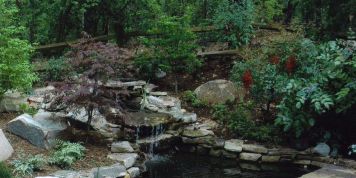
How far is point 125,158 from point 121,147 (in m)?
0.37

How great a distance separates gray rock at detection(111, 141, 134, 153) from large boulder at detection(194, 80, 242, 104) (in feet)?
8.57

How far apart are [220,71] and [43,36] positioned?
4.72 m

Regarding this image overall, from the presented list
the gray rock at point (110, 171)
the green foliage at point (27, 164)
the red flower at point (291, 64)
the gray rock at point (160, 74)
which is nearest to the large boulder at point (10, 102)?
the green foliage at point (27, 164)

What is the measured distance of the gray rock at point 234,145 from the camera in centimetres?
884

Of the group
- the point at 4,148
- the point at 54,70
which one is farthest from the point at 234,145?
the point at 54,70

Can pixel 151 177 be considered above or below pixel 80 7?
below

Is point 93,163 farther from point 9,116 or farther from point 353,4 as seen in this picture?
point 353,4

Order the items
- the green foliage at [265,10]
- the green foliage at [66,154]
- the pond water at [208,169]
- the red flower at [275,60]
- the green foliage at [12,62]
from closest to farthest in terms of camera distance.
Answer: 1. the green foliage at [66,154]
2. the green foliage at [12,62]
3. the pond water at [208,169]
4. the red flower at [275,60]
5. the green foliage at [265,10]

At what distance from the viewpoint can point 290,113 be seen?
8.35 m

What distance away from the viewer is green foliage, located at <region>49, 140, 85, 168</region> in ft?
23.0

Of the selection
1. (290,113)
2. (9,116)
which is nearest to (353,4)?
(290,113)

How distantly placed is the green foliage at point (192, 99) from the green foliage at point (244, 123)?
0.37m

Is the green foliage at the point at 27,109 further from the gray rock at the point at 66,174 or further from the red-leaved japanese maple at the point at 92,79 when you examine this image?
the gray rock at the point at 66,174

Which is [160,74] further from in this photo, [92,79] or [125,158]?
[125,158]
